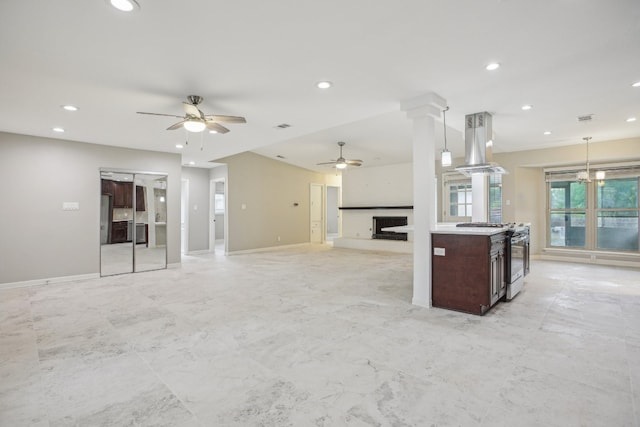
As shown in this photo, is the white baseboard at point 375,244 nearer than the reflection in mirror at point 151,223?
No

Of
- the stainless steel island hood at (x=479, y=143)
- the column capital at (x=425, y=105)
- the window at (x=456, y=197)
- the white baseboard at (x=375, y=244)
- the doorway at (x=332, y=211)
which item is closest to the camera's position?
the column capital at (x=425, y=105)

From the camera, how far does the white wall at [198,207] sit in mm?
8586

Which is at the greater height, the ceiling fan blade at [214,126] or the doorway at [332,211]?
the ceiling fan blade at [214,126]

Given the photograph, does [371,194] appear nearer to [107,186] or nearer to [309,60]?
[107,186]

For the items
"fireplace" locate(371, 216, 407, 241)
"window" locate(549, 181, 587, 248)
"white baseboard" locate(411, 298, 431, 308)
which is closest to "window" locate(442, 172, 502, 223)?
"fireplace" locate(371, 216, 407, 241)

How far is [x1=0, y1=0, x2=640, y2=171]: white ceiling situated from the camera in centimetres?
209

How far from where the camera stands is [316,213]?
35.7ft

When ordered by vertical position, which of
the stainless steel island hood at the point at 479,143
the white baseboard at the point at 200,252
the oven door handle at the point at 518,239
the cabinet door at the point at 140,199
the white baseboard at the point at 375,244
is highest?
the stainless steel island hood at the point at 479,143

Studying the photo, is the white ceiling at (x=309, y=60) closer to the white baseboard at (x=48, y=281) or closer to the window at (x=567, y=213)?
the white baseboard at (x=48, y=281)

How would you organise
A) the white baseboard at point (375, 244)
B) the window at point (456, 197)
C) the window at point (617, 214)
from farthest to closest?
the white baseboard at point (375, 244) < the window at point (456, 197) < the window at point (617, 214)

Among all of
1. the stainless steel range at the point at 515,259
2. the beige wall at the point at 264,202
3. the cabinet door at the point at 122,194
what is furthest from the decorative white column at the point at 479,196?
the cabinet door at the point at 122,194

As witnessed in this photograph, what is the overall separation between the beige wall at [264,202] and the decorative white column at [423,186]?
5593mm

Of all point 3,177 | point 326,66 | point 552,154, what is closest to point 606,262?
point 552,154

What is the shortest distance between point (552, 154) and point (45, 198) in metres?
9.54
